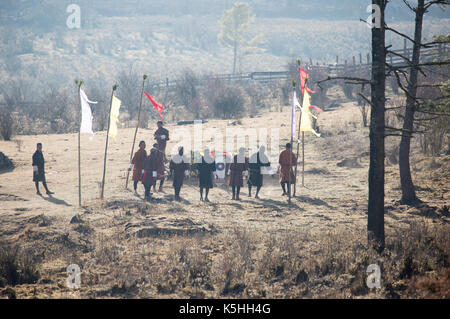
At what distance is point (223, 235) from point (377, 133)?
396cm

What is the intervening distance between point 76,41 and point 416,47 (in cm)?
6580

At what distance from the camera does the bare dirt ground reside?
6.86 m

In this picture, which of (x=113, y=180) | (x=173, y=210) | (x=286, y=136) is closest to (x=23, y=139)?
(x=113, y=180)

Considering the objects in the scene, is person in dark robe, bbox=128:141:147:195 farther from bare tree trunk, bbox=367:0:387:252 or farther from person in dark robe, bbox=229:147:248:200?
bare tree trunk, bbox=367:0:387:252

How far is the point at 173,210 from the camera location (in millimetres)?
11883

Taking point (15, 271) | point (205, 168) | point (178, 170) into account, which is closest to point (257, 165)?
point (205, 168)

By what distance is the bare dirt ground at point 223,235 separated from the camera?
686cm

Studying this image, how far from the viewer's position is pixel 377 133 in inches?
306

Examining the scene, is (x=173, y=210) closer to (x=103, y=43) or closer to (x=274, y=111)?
(x=274, y=111)

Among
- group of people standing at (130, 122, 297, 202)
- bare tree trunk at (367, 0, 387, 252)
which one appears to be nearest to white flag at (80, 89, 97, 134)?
group of people standing at (130, 122, 297, 202)

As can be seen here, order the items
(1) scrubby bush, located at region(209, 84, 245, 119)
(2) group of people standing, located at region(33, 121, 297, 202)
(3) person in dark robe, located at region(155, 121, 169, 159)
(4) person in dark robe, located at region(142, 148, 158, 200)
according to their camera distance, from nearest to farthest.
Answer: (4) person in dark robe, located at region(142, 148, 158, 200) → (2) group of people standing, located at region(33, 121, 297, 202) → (3) person in dark robe, located at region(155, 121, 169, 159) → (1) scrubby bush, located at region(209, 84, 245, 119)

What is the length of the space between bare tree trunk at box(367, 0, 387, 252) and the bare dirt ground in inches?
14.7

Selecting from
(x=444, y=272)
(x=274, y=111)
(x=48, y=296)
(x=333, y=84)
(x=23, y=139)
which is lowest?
(x=48, y=296)

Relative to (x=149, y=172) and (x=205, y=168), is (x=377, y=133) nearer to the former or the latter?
(x=205, y=168)
